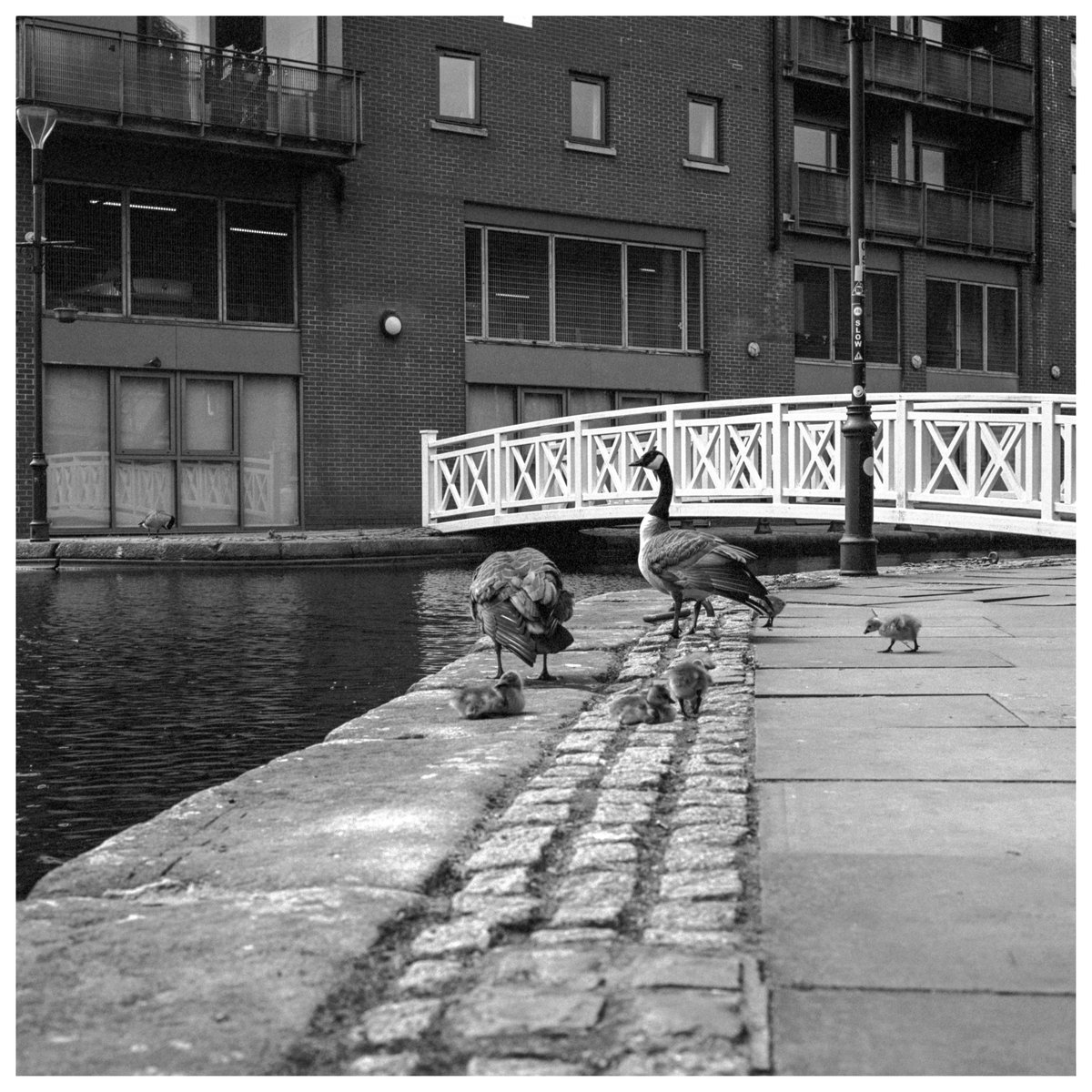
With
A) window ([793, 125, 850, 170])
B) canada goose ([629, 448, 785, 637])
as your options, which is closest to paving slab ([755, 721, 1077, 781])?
canada goose ([629, 448, 785, 637])

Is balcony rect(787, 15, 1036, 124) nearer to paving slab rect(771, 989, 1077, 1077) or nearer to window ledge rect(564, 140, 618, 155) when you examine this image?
window ledge rect(564, 140, 618, 155)

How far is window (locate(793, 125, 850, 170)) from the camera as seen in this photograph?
95.9 ft

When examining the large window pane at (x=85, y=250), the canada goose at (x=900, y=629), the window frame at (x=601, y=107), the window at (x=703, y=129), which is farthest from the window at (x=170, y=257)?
the canada goose at (x=900, y=629)

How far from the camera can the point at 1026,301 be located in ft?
105

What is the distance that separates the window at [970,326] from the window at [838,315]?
909mm

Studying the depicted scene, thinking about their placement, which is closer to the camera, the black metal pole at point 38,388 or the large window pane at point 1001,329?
the black metal pole at point 38,388

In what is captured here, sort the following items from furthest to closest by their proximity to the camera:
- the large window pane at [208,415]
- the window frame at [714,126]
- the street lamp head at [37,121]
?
the window frame at [714,126] → the large window pane at [208,415] → the street lamp head at [37,121]

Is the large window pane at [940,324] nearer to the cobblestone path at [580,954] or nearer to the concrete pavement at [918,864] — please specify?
the concrete pavement at [918,864]

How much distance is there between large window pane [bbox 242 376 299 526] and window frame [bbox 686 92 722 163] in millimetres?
8746

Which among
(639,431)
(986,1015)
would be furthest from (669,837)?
(639,431)

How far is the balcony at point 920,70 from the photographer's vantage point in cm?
2839

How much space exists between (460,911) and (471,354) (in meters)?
22.0

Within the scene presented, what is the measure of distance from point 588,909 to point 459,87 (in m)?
23.2
